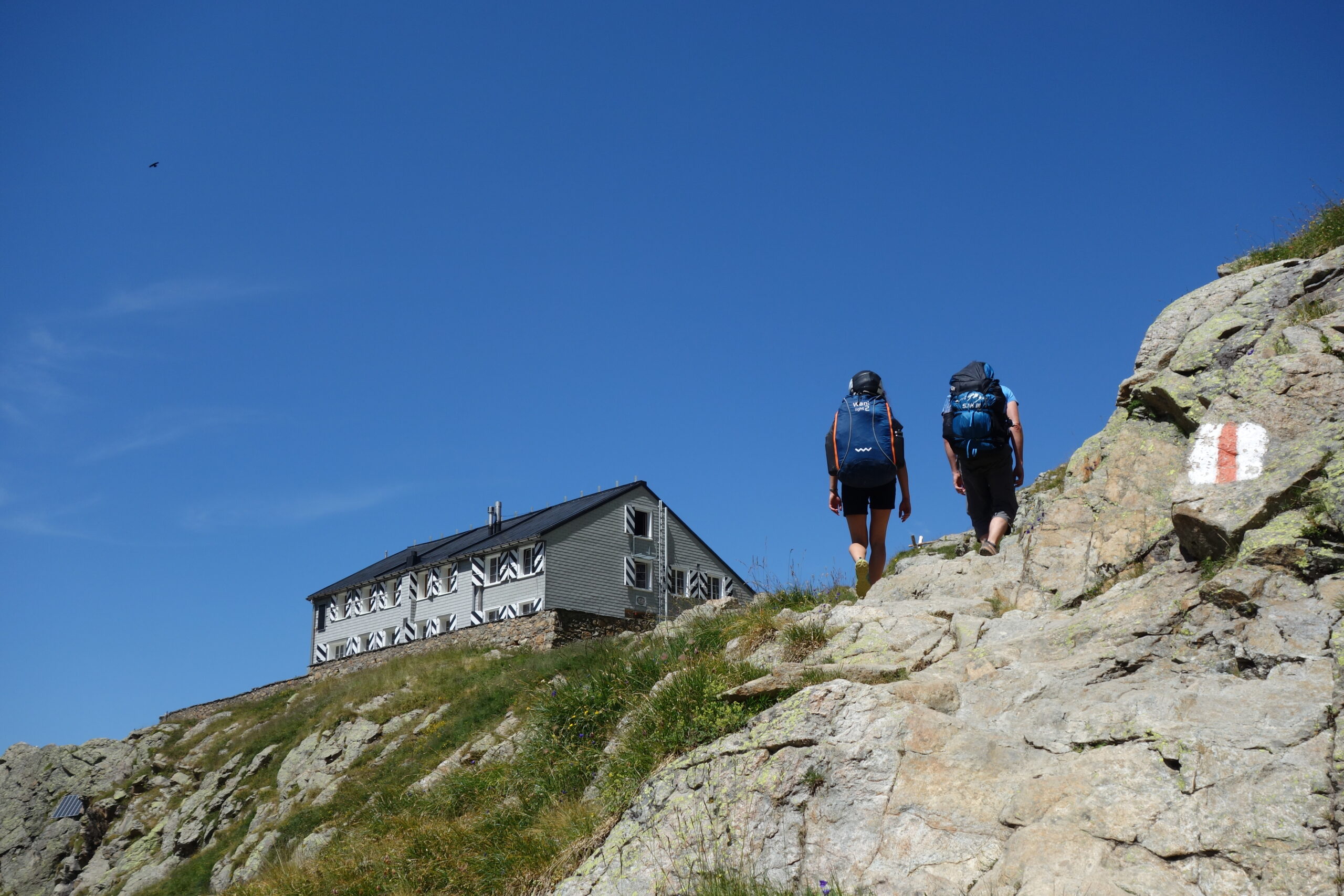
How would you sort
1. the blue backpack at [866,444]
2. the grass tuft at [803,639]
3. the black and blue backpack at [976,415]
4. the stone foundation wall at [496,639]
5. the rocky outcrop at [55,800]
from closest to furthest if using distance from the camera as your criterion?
1. the grass tuft at [803,639]
2. the black and blue backpack at [976,415]
3. the blue backpack at [866,444]
4. the rocky outcrop at [55,800]
5. the stone foundation wall at [496,639]

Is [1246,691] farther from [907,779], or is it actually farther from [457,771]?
[457,771]

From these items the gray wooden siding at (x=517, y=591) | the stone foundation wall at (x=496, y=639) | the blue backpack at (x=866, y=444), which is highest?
the gray wooden siding at (x=517, y=591)

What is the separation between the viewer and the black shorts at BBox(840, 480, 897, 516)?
9.00 metres

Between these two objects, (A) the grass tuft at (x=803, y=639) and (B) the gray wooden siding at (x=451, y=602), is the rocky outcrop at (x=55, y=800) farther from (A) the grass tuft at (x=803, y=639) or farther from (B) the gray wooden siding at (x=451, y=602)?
(A) the grass tuft at (x=803, y=639)

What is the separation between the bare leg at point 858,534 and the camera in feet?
30.0

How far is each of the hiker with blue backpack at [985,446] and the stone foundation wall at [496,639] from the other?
900 inches

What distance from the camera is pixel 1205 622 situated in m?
5.15

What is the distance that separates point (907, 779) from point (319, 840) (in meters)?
8.56

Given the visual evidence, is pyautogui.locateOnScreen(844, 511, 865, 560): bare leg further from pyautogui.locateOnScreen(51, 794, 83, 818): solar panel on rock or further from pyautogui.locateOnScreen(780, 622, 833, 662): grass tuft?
pyautogui.locateOnScreen(51, 794, 83, 818): solar panel on rock

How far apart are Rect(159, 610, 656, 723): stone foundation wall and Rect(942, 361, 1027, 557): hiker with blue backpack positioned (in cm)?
2286

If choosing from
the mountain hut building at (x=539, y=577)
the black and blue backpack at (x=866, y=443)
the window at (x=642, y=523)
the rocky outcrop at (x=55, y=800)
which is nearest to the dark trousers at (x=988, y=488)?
the black and blue backpack at (x=866, y=443)

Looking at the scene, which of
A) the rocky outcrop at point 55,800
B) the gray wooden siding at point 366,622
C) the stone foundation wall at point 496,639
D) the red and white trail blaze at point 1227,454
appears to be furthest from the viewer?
the gray wooden siding at point 366,622

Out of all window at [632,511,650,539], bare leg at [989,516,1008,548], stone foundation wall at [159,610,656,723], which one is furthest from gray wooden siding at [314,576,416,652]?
bare leg at [989,516,1008,548]

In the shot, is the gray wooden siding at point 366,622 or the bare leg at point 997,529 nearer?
the bare leg at point 997,529
